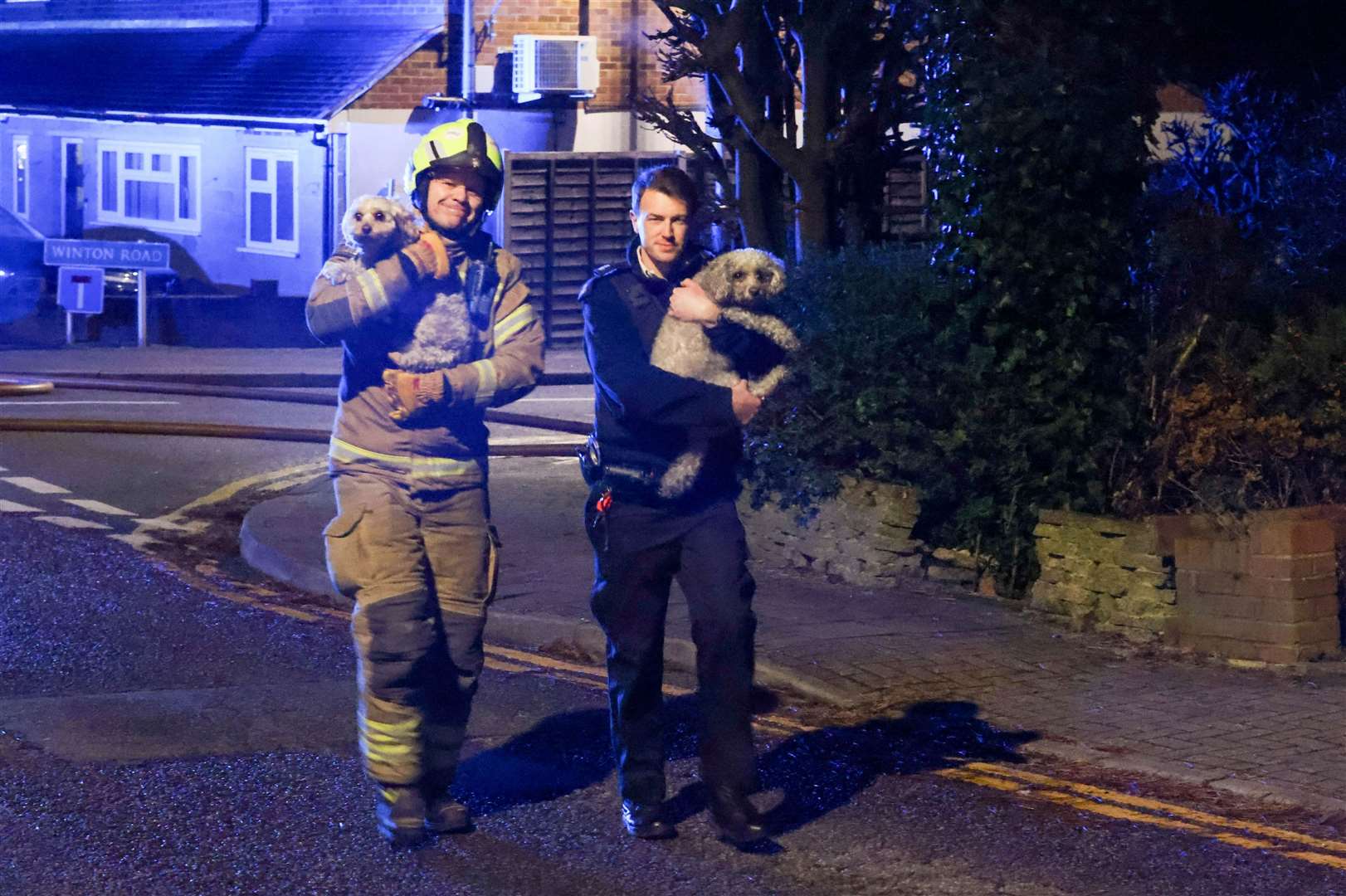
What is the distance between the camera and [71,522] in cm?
1102

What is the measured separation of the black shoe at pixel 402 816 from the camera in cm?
523

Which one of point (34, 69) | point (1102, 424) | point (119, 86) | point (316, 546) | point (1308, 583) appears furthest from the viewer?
point (34, 69)

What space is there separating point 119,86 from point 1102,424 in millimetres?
24290

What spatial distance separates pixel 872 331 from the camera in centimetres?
918

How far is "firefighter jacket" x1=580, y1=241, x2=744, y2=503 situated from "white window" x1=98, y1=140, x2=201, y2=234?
2524cm

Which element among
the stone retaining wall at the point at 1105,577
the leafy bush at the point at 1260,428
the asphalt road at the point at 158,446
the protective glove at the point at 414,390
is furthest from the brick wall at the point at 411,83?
the protective glove at the point at 414,390

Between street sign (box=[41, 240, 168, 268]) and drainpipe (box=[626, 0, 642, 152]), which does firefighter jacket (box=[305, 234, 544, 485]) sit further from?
drainpipe (box=[626, 0, 642, 152])

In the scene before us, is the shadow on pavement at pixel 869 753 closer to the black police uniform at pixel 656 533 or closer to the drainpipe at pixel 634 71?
the black police uniform at pixel 656 533

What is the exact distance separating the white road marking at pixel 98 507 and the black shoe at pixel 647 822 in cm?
689

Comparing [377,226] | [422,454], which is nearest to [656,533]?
[422,454]

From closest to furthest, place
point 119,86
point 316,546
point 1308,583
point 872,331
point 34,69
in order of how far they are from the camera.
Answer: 1. point 1308,583
2. point 872,331
3. point 316,546
4. point 119,86
5. point 34,69

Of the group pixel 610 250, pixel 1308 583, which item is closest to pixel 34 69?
pixel 610 250

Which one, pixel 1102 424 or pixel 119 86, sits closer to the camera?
pixel 1102 424

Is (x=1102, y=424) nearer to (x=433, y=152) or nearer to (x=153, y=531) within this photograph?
(x=433, y=152)
